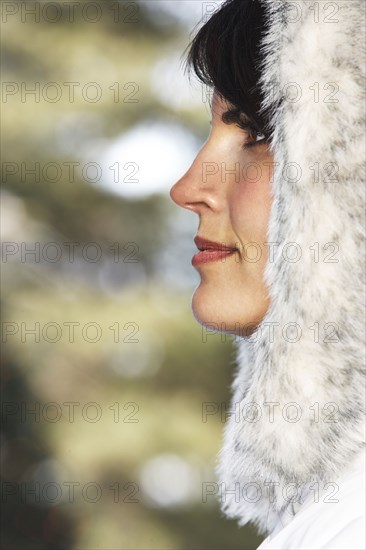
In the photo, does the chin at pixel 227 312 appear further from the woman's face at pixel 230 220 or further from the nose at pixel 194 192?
the nose at pixel 194 192

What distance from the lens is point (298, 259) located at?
4.48 feet

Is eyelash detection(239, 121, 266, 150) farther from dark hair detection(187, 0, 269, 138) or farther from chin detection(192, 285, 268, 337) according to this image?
chin detection(192, 285, 268, 337)

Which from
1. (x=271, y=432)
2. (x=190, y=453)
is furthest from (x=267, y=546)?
(x=190, y=453)

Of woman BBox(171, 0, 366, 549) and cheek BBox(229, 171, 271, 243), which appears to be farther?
cheek BBox(229, 171, 271, 243)

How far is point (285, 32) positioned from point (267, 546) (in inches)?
33.4

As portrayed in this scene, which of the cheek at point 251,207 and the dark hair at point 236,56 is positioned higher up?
the dark hair at point 236,56

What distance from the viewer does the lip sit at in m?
1.60

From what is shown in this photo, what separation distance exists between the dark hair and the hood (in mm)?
121

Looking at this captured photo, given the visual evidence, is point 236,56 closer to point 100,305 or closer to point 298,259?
point 298,259

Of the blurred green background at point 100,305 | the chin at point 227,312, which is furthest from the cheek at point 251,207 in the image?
the blurred green background at point 100,305

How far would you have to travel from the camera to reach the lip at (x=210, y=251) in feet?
5.25

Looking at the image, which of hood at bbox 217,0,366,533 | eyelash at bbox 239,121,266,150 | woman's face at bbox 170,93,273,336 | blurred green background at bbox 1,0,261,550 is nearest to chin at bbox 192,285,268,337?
woman's face at bbox 170,93,273,336

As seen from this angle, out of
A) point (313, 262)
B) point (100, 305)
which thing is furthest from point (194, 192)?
point (100, 305)

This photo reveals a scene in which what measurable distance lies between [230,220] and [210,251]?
8cm
